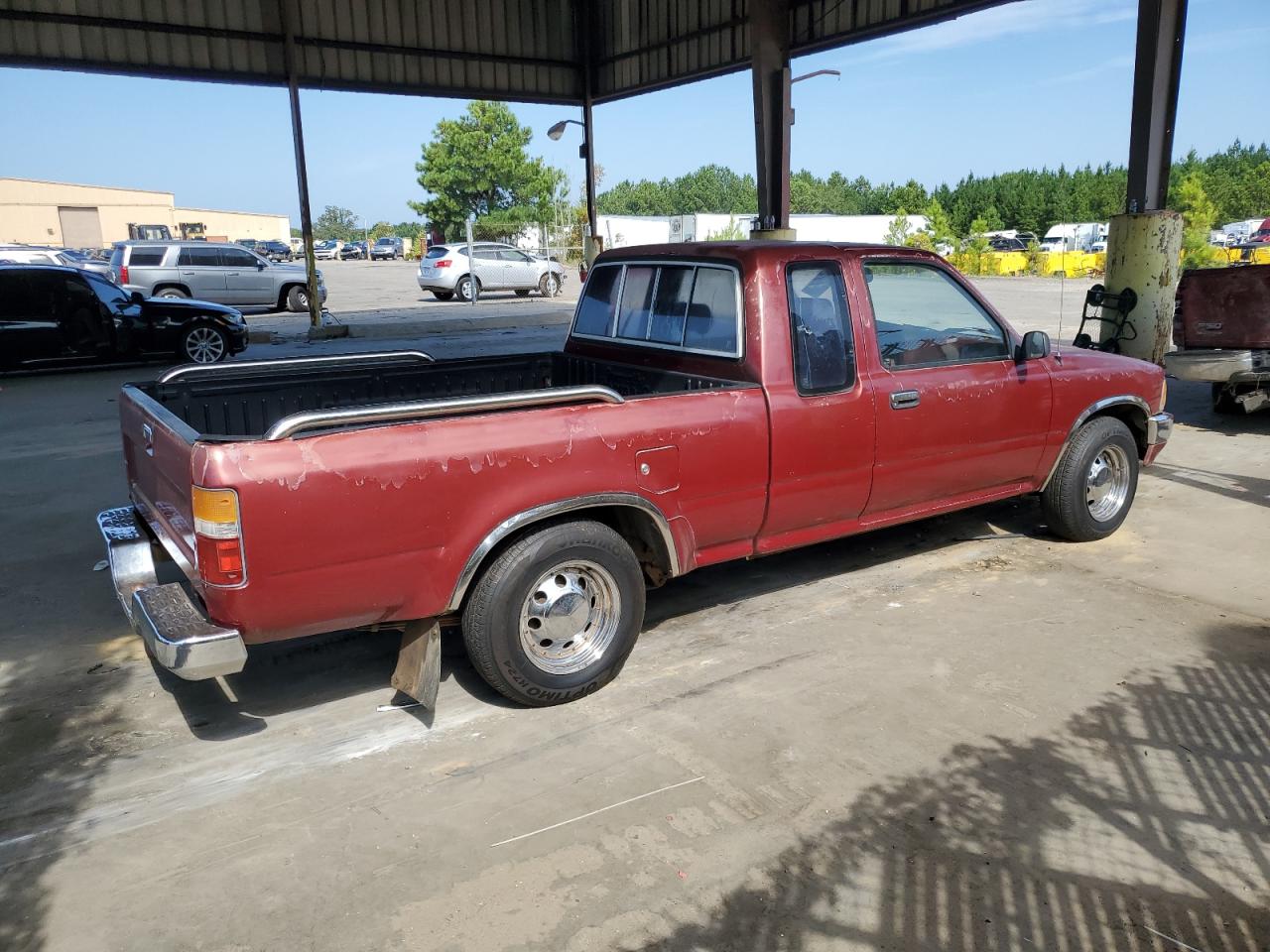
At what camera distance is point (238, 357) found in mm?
14984

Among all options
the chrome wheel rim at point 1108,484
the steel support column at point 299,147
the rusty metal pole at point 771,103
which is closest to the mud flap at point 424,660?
the chrome wheel rim at point 1108,484

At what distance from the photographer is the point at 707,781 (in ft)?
11.0

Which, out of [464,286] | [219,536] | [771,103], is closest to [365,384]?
[219,536]

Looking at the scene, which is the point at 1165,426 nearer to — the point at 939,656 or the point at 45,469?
the point at 939,656

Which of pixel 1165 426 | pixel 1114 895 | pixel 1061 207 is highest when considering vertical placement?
pixel 1061 207

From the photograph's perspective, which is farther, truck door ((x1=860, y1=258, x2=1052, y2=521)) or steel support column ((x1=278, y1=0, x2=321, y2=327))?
steel support column ((x1=278, y1=0, x2=321, y2=327))

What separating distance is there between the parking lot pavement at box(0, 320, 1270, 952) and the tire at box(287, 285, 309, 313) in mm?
19523

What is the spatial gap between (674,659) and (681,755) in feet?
2.82

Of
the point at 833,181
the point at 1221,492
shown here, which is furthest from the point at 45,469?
the point at 833,181

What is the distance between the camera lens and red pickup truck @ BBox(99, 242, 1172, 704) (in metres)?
3.22

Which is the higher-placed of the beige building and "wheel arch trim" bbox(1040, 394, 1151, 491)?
the beige building

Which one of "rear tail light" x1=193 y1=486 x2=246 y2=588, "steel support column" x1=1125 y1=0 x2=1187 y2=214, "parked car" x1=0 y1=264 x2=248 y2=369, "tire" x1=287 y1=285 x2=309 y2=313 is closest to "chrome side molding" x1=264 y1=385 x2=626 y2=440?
"rear tail light" x1=193 y1=486 x2=246 y2=588

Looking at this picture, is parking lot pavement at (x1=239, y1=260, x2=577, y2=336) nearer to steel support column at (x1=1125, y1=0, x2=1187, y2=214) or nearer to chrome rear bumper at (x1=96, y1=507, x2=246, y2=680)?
steel support column at (x1=1125, y1=0, x2=1187, y2=214)

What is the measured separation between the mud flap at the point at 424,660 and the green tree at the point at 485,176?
191 feet
